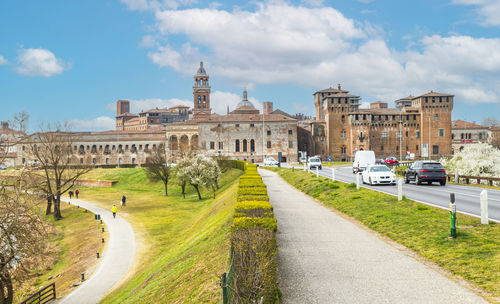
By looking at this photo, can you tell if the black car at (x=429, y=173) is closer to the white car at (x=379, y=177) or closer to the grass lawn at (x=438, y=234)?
the white car at (x=379, y=177)

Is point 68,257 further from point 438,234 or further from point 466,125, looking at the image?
point 466,125

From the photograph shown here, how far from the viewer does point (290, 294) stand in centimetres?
821

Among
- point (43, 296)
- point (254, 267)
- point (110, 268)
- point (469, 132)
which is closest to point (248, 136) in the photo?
point (110, 268)

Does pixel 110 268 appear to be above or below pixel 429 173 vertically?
below

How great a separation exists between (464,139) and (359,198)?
11039 cm

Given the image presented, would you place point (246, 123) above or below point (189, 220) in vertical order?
above

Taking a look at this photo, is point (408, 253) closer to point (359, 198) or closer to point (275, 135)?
point (359, 198)

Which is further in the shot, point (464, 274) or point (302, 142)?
point (302, 142)

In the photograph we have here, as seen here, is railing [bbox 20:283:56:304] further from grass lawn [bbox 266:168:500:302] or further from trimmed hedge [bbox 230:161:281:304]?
trimmed hedge [bbox 230:161:281:304]

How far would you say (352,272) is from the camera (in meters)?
9.56

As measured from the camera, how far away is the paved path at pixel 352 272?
26.2 ft

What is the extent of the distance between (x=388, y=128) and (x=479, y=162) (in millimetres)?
65589

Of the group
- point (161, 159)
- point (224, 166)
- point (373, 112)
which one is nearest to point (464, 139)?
point (373, 112)

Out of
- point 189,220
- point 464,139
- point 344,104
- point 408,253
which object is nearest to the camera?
point 408,253
